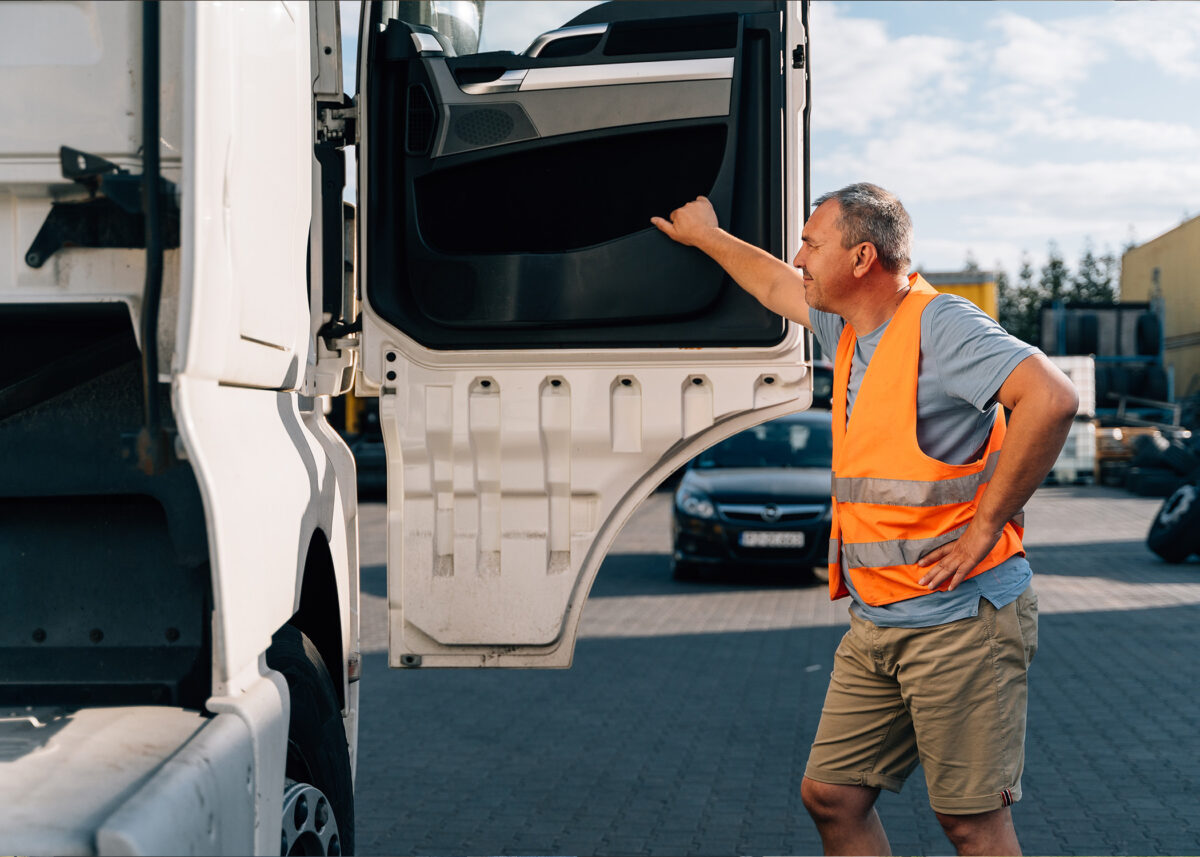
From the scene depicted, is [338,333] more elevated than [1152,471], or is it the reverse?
[338,333]

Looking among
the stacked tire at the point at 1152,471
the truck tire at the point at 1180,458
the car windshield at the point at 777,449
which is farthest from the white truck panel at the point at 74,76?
the stacked tire at the point at 1152,471

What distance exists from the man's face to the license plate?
27.9 feet

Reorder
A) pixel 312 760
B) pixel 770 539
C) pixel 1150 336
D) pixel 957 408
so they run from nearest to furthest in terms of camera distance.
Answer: pixel 312 760 → pixel 957 408 → pixel 770 539 → pixel 1150 336

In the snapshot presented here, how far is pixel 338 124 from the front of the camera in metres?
3.28

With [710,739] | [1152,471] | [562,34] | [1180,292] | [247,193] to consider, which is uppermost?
[1180,292]

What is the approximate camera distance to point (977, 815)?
3059 millimetres

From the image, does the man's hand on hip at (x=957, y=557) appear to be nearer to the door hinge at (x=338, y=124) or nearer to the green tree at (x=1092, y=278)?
the door hinge at (x=338, y=124)

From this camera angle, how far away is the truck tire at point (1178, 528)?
1268 centimetres

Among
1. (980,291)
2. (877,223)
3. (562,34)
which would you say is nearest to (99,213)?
(562,34)

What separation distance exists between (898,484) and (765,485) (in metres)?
8.94

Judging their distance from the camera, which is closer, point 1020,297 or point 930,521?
point 930,521

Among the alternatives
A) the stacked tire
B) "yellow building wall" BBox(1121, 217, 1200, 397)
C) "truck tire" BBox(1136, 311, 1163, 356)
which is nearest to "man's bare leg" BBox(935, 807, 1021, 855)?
the stacked tire

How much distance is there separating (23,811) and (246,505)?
23.5 inches

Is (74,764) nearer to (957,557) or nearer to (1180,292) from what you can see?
(957,557)
